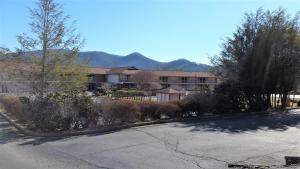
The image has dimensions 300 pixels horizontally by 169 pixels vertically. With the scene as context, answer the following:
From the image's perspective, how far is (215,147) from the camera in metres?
13.1

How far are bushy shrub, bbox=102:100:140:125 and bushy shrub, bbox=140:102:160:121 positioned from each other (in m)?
0.81

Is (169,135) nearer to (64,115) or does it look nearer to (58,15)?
(64,115)

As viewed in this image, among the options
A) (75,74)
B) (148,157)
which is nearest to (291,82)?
(75,74)

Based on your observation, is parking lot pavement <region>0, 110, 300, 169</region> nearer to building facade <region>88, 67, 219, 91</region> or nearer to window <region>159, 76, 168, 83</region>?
building facade <region>88, 67, 219, 91</region>

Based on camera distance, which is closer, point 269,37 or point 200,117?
point 200,117

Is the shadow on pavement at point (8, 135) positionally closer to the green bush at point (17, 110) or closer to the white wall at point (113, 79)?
the green bush at point (17, 110)

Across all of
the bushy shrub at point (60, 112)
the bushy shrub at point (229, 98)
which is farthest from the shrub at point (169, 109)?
the bushy shrub at point (60, 112)

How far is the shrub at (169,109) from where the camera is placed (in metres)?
20.0

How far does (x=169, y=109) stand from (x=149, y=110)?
3.76 ft

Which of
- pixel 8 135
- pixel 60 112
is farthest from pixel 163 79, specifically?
pixel 8 135

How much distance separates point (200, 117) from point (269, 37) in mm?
9048

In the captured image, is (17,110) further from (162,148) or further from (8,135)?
(162,148)

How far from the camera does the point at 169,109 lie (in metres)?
20.4

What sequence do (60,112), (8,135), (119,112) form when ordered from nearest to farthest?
(8,135) → (60,112) → (119,112)
